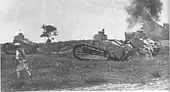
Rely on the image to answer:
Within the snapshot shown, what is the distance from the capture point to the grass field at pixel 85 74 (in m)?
10.7

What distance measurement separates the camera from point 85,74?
10836 millimetres

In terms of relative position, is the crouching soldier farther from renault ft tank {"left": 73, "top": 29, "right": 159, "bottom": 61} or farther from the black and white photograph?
renault ft tank {"left": 73, "top": 29, "right": 159, "bottom": 61}

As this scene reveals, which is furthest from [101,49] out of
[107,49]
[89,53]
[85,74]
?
[85,74]

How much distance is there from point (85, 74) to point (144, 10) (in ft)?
9.34

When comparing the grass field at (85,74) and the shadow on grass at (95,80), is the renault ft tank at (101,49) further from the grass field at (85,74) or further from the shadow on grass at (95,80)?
the shadow on grass at (95,80)

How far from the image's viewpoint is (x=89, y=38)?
11000mm

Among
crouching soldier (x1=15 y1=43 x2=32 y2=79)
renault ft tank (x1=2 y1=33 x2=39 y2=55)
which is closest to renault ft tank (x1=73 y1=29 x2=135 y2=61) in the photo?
renault ft tank (x1=2 y1=33 x2=39 y2=55)

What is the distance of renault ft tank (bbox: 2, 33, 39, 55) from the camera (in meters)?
11.0

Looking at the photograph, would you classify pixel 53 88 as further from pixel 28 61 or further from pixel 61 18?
pixel 61 18

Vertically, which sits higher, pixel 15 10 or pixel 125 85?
pixel 15 10

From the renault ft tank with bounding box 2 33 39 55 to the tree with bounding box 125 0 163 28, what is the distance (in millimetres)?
3251

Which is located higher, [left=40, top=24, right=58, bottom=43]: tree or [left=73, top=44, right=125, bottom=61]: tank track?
[left=40, top=24, right=58, bottom=43]: tree

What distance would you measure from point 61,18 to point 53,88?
2242 millimetres

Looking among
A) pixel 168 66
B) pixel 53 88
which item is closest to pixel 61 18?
pixel 53 88
